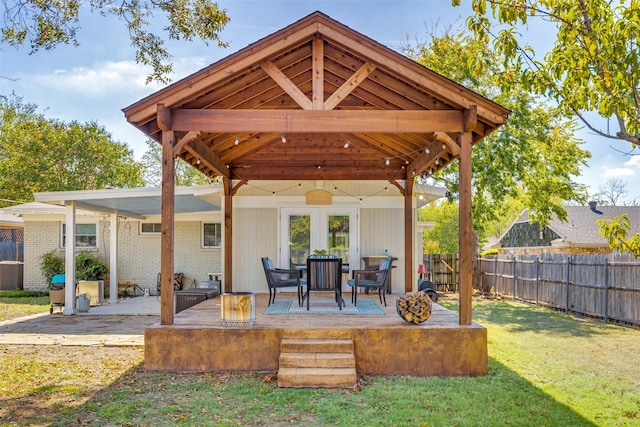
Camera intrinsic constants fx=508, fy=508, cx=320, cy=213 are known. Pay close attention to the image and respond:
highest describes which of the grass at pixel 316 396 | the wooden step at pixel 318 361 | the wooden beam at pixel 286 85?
the wooden beam at pixel 286 85

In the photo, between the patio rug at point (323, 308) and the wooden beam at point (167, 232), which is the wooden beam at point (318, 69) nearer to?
the wooden beam at point (167, 232)

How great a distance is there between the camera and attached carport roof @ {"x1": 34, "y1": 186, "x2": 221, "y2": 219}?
34.0ft

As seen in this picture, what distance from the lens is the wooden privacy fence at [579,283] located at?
369 inches

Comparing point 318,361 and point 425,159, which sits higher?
point 425,159

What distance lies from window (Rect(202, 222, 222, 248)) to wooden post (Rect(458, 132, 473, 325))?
9508 mm

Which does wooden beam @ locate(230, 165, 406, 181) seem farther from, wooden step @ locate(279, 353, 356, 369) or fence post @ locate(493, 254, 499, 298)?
fence post @ locate(493, 254, 499, 298)

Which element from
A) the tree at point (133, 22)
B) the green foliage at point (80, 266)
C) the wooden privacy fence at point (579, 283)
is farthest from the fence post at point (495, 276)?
the tree at point (133, 22)

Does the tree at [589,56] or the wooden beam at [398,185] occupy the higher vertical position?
the tree at [589,56]

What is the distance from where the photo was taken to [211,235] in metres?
14.4

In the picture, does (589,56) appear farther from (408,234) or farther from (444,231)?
(444,231)

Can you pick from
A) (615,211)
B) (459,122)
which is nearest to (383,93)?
(459,122)

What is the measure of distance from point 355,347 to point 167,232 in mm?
2531

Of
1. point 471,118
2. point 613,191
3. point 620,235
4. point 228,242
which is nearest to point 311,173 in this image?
point 228,242

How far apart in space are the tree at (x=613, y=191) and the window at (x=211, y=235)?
32.5 meters
